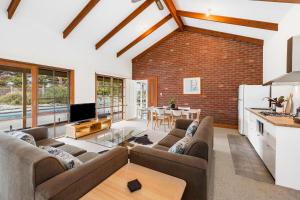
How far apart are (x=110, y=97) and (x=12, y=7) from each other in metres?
3.87

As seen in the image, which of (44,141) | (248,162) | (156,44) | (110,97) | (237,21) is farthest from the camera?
(156,44)

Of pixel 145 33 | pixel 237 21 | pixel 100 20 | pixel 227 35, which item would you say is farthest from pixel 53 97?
pixel 227 35

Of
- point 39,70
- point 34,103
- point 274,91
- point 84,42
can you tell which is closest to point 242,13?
point 274,91

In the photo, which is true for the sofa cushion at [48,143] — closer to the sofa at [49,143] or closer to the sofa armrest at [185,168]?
the sofa at [49,143]

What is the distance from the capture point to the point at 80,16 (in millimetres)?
3867

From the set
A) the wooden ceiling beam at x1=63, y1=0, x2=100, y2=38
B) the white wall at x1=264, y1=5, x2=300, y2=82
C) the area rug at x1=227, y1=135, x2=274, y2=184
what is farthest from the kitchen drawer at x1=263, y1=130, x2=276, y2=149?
the wooden ceiling beam at x1=63, y1=0, x2=100, y2=38

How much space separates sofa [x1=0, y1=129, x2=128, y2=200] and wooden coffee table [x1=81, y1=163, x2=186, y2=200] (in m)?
0.08

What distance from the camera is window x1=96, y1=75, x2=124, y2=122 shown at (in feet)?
18.9

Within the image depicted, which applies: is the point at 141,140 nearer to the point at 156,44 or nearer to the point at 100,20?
the point at 100,20

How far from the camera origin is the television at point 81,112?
408cm

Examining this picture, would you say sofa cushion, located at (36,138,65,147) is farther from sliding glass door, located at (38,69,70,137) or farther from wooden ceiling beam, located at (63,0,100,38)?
wooden ceiling beam, located at (63,0,100,38)

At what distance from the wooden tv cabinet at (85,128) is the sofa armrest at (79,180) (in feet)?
10.2

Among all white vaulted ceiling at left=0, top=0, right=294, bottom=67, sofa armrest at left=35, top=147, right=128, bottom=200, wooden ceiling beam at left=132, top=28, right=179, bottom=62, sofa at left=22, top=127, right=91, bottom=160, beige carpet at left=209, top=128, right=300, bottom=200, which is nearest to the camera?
sofa armrest at left=35, top=147, right=128, bottom=200

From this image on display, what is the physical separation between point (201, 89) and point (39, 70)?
5402 millimetres
